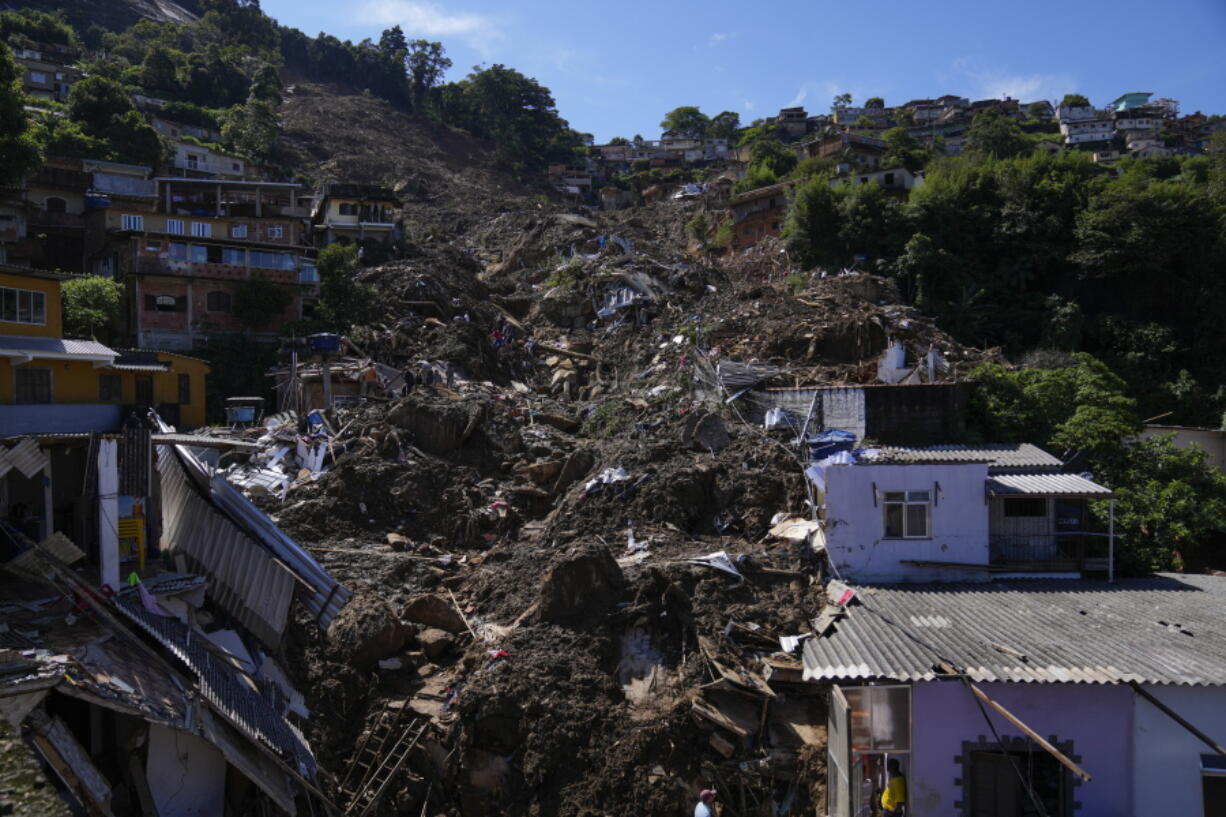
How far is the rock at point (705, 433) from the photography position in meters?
17.5

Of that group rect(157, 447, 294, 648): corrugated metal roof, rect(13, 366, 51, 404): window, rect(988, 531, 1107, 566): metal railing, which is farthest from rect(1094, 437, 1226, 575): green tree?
rect(13, 366, 51, 404): window

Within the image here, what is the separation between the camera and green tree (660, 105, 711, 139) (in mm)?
80125

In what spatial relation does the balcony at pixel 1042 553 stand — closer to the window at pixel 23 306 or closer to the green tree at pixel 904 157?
the window at pixel 23 306

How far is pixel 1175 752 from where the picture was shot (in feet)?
31.6

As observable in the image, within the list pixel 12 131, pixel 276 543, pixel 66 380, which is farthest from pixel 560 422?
pixel 12 131

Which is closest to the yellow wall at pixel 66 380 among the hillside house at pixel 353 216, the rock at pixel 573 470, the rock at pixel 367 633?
the rock at pixel 367 633

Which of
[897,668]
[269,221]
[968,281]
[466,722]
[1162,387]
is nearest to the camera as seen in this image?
[897,668]

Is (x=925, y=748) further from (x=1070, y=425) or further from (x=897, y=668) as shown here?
(x=1070, y=425)

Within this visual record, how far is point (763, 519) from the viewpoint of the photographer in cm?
1508

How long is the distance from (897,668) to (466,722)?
230 inches

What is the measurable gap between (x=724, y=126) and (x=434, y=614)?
73951 mm

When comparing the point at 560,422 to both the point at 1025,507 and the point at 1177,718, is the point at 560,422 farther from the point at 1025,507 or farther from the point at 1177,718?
the point at 1177,718

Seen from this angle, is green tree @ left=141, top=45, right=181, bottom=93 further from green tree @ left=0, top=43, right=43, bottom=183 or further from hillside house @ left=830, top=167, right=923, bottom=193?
hillside house @ left=830, top=167, right=923, bottom=193

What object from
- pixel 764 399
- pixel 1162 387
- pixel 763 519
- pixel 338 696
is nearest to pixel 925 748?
pixel 763 519
